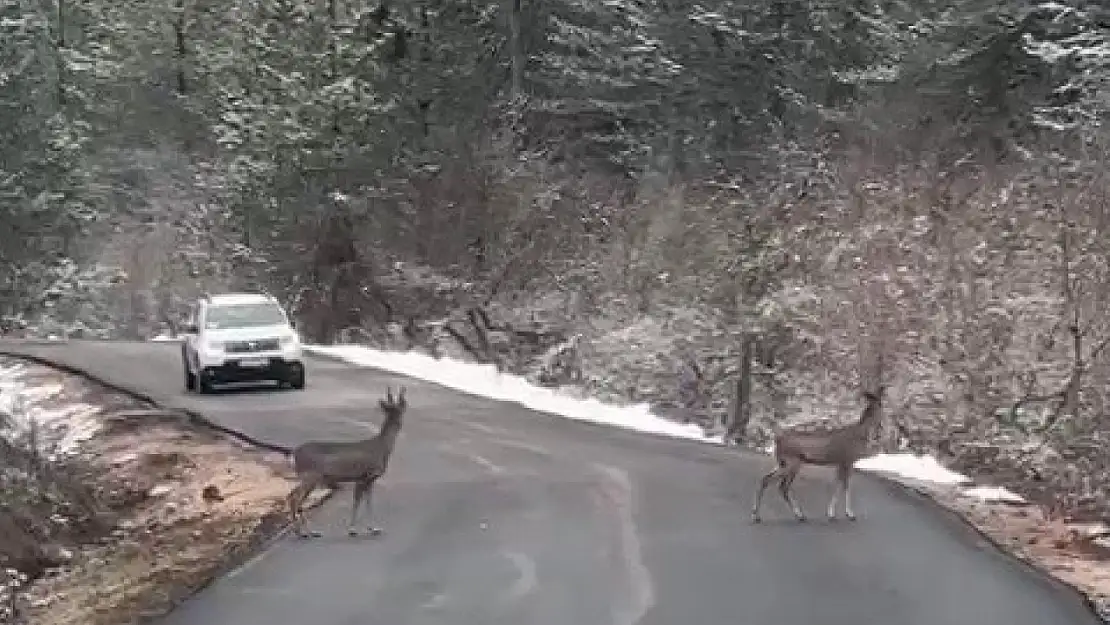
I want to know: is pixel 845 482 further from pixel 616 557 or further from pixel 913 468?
pixel 913 468

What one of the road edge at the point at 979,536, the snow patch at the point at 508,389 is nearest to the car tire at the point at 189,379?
the snow patch at the point at 508,389

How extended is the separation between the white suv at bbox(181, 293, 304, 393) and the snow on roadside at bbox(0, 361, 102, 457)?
247 centimetres

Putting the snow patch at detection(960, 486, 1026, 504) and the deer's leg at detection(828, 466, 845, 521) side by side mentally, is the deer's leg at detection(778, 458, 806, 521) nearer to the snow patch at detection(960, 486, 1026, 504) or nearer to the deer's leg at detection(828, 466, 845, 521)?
the deer's leg at detection(828, 466, 845, 521)

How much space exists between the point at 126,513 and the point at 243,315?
42.2 ft

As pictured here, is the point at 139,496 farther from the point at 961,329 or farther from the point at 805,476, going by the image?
the point at 961,329

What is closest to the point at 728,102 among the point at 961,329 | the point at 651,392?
the point at 651,392

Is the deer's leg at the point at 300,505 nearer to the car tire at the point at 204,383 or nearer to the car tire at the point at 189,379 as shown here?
the car tire at the point at 204,383

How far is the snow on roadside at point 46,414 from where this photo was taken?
23.8m

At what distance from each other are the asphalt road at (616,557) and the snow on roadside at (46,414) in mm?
4079

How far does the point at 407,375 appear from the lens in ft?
111

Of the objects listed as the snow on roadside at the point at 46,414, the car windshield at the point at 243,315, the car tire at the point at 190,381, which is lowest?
the snow on roadside at the point at 46,414

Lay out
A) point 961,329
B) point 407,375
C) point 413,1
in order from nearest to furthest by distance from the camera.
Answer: point 961,329, point 407,375, point 413,1

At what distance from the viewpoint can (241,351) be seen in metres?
30.6

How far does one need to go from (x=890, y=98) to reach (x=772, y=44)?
5.07 metres
